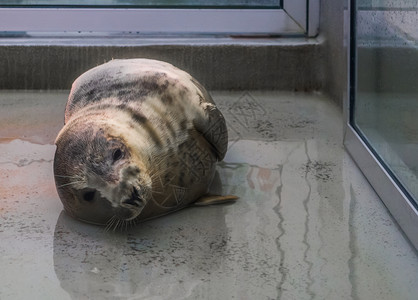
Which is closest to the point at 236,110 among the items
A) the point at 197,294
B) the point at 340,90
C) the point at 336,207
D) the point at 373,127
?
the point at 340,90

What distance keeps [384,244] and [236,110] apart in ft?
5.88

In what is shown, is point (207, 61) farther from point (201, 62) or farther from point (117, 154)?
point (117, 154)

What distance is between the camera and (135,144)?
115 inches

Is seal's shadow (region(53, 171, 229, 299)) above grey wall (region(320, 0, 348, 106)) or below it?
below

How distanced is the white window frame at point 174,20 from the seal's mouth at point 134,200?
93.2 inches

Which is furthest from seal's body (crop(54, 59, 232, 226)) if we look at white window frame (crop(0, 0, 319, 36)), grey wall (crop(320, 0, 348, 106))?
white window frame (crop(0, 0, 319, 36))

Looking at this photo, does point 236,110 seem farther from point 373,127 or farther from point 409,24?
point 409,24

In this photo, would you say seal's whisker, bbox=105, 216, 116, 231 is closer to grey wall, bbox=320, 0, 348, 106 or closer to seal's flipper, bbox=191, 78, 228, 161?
seal's flipper, bbox=191, 78, 228, 161


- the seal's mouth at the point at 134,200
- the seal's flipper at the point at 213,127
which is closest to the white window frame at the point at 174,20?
the seal's flipper at the point at 213,127

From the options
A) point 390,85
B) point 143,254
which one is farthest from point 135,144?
point 390,85

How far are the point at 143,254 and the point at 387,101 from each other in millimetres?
1152

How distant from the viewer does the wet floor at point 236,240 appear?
2521mm

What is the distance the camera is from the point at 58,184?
295 centimetres

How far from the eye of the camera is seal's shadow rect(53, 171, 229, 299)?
8.32 feet
